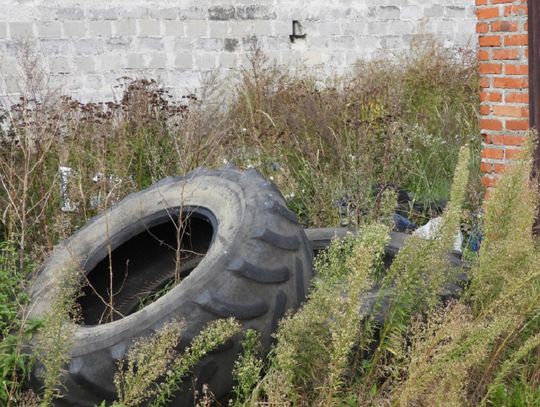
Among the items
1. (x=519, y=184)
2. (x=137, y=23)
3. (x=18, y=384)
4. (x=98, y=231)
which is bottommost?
(x=18, y=384)

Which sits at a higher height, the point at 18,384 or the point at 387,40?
the point at 387,40

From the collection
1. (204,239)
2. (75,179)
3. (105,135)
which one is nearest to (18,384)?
(204,239)

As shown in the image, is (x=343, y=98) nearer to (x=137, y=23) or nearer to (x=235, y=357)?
(x=137, y=23)

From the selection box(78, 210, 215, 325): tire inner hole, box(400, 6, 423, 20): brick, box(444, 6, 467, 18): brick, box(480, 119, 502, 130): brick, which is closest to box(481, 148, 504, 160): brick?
box(480, 119, 502, 130): brick

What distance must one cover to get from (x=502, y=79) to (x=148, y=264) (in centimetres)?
257

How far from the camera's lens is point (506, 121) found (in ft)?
19.2

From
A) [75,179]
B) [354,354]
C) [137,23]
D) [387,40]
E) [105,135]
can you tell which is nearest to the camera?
[354,354]

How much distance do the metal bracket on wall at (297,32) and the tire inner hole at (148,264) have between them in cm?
696

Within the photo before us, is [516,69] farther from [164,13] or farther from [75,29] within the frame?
[75,29]

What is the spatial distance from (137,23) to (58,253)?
6.41 meters

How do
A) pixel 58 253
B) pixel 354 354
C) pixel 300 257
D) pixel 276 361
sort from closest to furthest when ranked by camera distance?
pixel 276 361 → pixel 354 354 → pixel 300 257 → pixel 58 253

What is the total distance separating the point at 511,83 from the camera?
228 inches

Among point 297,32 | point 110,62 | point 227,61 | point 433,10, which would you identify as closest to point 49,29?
point 110,62

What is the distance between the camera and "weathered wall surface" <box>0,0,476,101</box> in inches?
404
